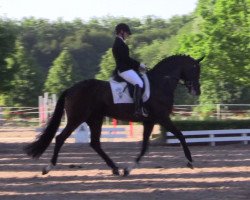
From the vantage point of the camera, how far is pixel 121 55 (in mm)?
10180

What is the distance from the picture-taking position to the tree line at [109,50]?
24.8m

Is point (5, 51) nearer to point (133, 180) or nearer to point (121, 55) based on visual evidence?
point (121, 55)

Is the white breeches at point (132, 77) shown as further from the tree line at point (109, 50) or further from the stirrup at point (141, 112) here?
the tree line at point (109, 50)

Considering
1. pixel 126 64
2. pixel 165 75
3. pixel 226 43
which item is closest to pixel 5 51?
pixel 165 75

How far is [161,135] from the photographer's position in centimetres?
1962

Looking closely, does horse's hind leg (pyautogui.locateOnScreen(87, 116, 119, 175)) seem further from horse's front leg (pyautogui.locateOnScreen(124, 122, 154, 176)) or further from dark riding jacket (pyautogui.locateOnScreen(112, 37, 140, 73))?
dark riding jacket (pyautogui.locateOnScreen(112, 37, 140, 73))

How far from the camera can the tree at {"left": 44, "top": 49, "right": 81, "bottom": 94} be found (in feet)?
193

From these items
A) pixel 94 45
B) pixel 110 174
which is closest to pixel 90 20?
pixel 94 45

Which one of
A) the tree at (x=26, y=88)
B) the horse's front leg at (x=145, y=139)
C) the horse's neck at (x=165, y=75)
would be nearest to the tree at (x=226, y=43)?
the horse's neck at (x=165, y=75)

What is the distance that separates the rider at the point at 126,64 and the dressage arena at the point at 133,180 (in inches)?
57.6

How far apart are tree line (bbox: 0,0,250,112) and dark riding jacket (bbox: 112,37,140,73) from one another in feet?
31.9

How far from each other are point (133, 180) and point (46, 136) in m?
2.21

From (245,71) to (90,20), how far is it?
342 ft

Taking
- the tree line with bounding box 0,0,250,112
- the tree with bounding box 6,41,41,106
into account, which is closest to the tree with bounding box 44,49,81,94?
the tree line with bounding box 0,0,250,112
